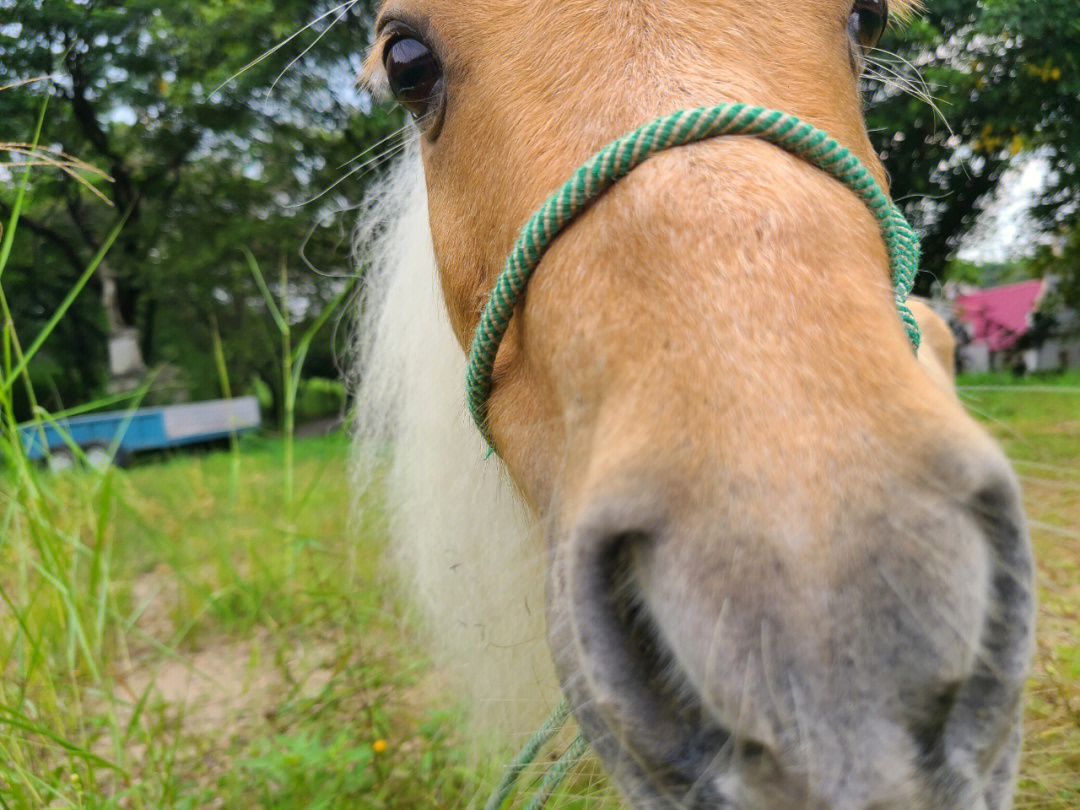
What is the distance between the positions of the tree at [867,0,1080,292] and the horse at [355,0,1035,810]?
11.3 feet

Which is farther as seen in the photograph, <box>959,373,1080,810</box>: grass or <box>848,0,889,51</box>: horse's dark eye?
<box>959,373,1080,810</box>: grass

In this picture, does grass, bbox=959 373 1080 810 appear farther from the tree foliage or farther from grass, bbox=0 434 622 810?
the tree foliage

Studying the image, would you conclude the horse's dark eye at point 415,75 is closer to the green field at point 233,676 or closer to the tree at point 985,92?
the green field at point 233,676

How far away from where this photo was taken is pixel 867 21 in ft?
4.52

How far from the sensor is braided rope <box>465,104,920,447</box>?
87 centimetres

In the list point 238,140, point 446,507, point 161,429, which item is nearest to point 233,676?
point 446,507

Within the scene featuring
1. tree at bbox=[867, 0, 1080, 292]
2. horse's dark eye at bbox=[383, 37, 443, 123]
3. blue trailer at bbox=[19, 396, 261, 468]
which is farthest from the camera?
blue trailer at bbox=[19, 396, 261, 468]

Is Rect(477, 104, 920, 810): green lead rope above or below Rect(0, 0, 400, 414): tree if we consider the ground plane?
below

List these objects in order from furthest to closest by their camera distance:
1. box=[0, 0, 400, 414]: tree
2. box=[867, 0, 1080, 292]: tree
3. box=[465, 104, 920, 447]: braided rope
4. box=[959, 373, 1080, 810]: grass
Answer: box=[0, 0, 400, 414]: tree < box=[867, 0, 1080, 292]: tree < box=[959, 373, 1080, 810]: grass < box=[465, 104, 920, 447]: braided rope

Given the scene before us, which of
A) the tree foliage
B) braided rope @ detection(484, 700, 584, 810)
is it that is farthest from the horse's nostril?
the tree foliage

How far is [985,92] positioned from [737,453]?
653 cm

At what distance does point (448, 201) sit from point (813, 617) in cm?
103

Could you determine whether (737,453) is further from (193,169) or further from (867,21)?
(193,169)

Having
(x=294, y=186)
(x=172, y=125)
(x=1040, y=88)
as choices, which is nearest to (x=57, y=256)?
(x=172, y=125)
